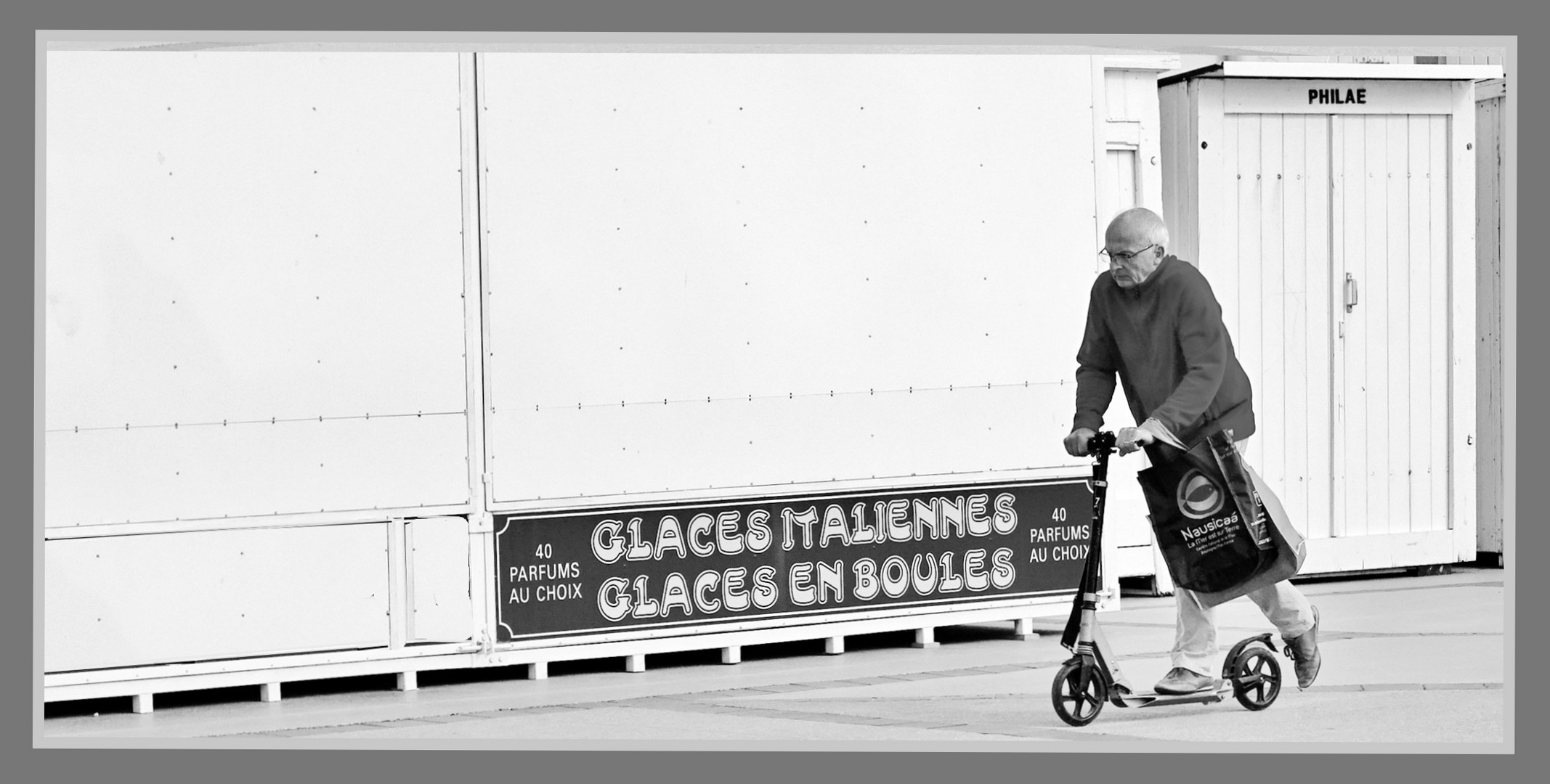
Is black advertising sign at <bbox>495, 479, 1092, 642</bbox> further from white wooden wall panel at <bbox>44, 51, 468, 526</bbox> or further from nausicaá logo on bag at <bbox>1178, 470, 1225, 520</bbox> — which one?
nausicaá logo on bag at <bbox>1178, 470, 1225, 520</bbox>

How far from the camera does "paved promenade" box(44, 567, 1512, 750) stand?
6.63m

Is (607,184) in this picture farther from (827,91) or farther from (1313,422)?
(1313,422)

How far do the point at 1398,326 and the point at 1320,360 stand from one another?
0.48 meters

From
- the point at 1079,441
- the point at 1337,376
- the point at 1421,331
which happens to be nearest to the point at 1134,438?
the point at 1079,441

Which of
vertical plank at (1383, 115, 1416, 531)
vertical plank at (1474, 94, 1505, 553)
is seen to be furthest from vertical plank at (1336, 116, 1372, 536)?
vertical plank at (1474, 94, 1505, 553)

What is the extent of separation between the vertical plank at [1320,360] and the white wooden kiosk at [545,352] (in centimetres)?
223

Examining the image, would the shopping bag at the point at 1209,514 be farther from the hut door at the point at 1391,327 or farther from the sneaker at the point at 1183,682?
the hut door at the point at 1391,327

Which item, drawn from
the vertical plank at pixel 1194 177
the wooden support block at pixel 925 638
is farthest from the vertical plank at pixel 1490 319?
the wooden support block at pixel 925 638

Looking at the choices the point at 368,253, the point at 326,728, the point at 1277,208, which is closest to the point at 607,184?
the point at 368,253

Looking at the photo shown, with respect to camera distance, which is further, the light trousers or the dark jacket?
the light trousers

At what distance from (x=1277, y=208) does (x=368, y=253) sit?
5.03 m

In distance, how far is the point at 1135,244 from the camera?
22.1ft

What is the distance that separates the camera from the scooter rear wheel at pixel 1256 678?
6.96 meters

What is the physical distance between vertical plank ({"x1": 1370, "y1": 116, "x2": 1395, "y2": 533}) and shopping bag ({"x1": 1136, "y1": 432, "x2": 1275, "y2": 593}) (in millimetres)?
4210
